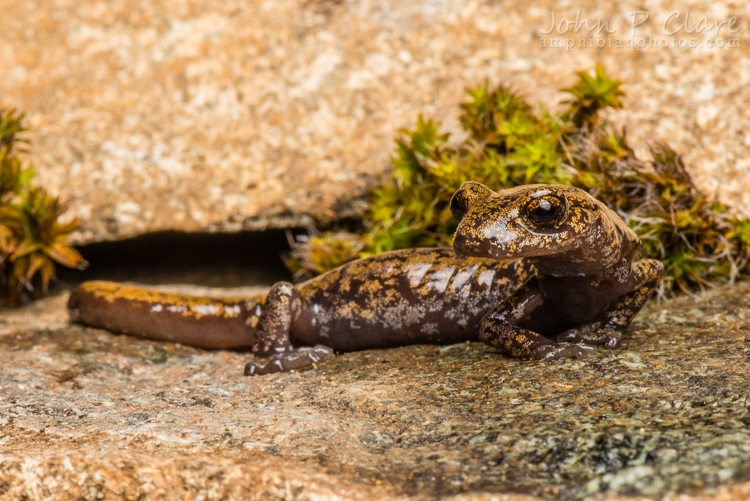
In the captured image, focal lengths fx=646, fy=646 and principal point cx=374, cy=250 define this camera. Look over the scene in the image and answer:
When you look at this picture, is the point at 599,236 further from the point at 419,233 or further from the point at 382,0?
the point at 382,0

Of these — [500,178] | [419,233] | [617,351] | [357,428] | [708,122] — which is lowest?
[357,428]

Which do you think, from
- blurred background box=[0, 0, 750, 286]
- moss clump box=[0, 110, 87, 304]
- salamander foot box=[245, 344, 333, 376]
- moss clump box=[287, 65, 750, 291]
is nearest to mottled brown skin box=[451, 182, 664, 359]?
moss clump box=[287, 65, 750, 291]

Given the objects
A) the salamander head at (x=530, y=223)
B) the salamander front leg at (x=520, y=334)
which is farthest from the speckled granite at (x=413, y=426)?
the salamander head at (x=530, y=223)

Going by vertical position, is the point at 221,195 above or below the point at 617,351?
above

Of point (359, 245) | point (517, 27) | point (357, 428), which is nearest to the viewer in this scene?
point (357, 428)

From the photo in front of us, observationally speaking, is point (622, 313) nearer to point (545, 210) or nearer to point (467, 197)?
point (545, 210)

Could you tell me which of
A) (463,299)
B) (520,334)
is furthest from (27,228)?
(520,334)

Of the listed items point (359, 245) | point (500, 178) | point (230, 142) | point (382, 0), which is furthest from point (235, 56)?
point (500, 178)
